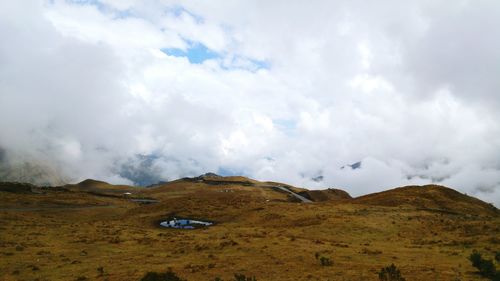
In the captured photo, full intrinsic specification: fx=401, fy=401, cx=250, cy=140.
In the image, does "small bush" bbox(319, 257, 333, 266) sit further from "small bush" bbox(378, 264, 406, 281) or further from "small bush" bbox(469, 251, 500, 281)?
"small bush" bbox(469, 251, 500, 281)

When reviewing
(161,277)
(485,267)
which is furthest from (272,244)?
(485,267)

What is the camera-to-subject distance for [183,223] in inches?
2564

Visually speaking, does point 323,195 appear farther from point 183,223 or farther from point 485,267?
point 485,267

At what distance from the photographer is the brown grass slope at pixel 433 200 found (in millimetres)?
68688

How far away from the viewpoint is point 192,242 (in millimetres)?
42406

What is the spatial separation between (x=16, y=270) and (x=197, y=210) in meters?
46.2

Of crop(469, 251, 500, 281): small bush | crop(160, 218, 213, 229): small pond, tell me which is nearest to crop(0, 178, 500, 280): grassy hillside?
crop(469, 251, 500, 281): small bush

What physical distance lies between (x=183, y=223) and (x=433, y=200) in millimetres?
44742

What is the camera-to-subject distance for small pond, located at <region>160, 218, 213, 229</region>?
203 feet

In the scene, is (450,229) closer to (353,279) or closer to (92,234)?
(353,279)

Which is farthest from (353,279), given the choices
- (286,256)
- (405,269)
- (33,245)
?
(33,245)

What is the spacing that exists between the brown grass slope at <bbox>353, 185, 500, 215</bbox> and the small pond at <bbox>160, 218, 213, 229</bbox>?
30848mm

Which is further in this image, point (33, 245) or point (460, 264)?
point (33, 245)

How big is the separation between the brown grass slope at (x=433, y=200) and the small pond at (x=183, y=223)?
101 ft
